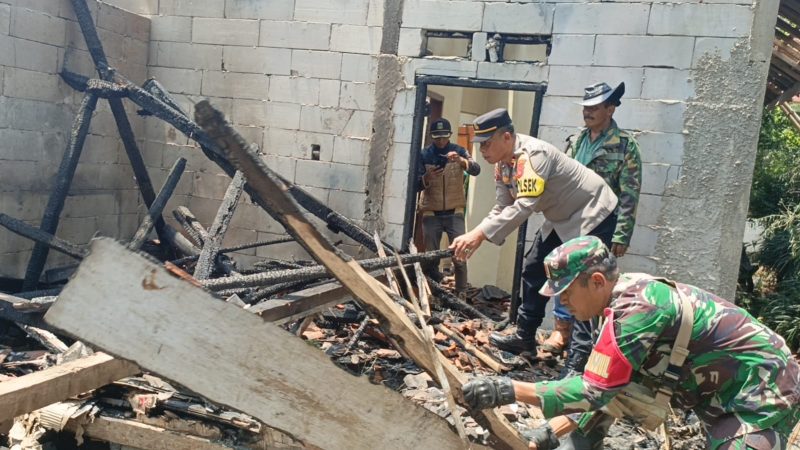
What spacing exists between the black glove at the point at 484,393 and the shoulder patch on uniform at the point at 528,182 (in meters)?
1.79

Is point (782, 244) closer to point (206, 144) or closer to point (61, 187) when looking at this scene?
point (206, 144)

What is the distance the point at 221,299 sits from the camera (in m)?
1.61

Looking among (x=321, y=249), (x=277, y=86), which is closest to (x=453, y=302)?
(x=277, y=86)

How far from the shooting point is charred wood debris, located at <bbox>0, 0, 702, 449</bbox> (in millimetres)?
2650

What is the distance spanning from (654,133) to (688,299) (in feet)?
9.76

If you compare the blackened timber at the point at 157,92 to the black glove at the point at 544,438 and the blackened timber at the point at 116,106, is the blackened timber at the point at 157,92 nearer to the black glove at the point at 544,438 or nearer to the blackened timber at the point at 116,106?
the blackened timber at the point at 116,106

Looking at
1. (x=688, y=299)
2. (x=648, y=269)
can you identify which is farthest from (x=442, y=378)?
(x=648, y=269)

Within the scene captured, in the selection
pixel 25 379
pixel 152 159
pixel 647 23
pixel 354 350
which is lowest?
pixel 354 350

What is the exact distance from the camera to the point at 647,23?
4746mm

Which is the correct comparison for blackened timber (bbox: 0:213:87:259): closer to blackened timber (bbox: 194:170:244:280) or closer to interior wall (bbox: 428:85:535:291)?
blackened timber (bbox: 194:170:244:280)

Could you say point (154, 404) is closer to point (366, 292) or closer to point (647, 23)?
point (366, 292)

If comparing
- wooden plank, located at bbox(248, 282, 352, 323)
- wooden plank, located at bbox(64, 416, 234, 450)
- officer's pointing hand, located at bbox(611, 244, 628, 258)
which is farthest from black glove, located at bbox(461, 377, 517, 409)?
officer's pointing hand, located at bbox(611, 244, 628, 258)

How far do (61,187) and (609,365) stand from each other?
4.51m

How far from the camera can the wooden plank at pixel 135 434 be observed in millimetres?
2682
